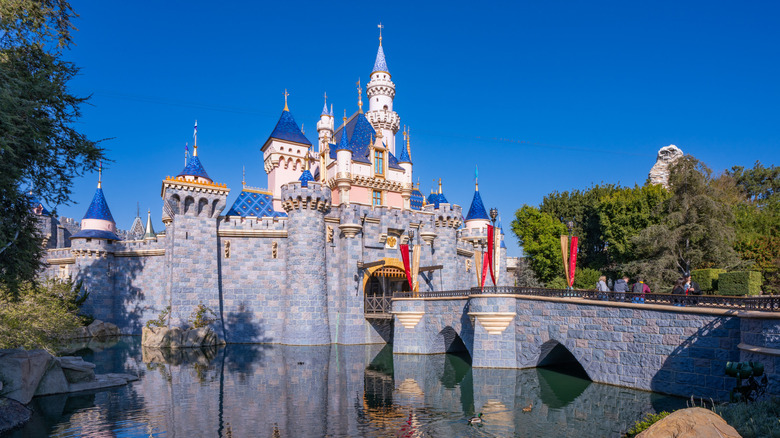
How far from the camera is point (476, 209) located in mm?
43781

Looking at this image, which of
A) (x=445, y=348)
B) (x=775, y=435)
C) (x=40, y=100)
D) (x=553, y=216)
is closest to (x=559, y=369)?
(x=445, y=348)

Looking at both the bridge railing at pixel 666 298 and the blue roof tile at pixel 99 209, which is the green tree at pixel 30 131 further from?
the blue roof tile at pixel 99 209

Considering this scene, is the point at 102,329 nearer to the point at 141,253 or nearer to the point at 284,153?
the point at 141,253

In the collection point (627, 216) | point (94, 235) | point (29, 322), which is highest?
point (627, 216)

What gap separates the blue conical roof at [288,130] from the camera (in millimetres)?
42000

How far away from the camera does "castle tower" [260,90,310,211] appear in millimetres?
41312

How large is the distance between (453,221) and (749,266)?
18.0 meters

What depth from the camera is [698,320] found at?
15.4 m

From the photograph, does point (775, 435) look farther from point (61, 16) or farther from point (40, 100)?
point (61, 16)

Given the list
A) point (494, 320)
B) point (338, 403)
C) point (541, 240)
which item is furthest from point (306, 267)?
point (541, 240)

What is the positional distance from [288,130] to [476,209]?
57.2 feet

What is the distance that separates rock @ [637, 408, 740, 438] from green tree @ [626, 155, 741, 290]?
864 inches

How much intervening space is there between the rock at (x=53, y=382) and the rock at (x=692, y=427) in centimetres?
1855

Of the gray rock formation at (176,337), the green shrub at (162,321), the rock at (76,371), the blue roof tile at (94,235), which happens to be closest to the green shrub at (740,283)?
the rock at (76,371)
